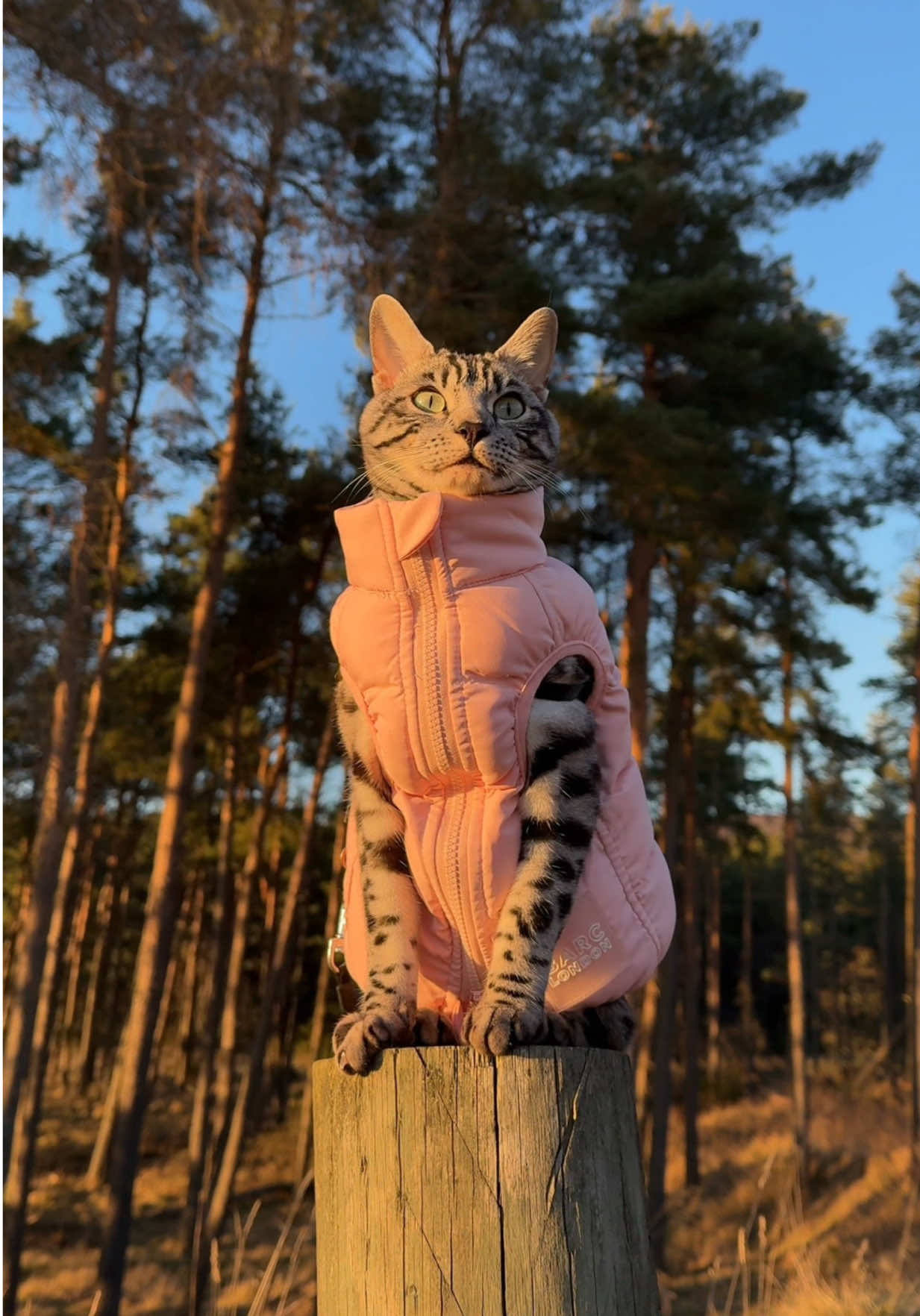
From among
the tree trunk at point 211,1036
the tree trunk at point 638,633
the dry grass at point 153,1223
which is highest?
the tree trunk at point 638,633

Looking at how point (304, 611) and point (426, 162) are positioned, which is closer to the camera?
point (426, 162)

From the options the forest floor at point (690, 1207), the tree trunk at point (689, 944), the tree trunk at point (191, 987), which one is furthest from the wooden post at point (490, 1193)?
the tree trunk at point (191, 987)

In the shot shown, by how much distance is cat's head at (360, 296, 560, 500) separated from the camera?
→ 2.87 metres

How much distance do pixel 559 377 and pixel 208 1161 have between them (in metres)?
13.0

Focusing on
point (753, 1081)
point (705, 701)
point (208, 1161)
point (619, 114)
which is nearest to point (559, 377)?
point (619, 114)

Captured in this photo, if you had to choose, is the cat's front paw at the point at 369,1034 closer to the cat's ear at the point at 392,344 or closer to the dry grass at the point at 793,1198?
the cat's ear at the point at 392,344

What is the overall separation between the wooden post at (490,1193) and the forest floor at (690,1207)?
6.83m

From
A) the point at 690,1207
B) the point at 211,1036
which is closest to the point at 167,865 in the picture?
the point at 211,1036

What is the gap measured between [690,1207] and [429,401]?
62.9 feet

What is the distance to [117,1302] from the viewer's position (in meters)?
10.9

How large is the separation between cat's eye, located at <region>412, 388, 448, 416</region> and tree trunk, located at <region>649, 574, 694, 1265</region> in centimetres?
1300

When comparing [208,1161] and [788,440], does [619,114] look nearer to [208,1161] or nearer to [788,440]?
[788,440]

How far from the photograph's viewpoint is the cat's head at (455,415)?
113 inches

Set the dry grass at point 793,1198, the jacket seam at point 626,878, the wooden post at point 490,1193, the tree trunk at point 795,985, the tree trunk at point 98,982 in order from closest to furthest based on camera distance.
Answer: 1. the wooden post at point 490,1193
2. the jacket seam at point 626,878
3. the dry grass at point 793,1198
4. the tree trunk at point 795,985
5. the tree trunk at point 98,982
